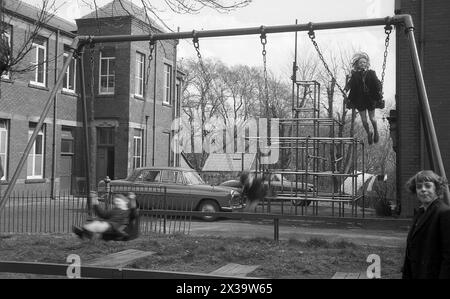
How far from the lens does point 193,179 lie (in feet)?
30.8

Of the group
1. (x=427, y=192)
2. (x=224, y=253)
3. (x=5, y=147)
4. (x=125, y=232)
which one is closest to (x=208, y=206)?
(x=224, y=253)

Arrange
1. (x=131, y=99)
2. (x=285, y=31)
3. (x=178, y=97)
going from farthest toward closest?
(x=178, y=97) < (x=131, y=99) < (x=285, y=31)

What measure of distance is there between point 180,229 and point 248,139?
17.5 feet

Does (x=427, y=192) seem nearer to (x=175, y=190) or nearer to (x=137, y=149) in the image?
(x=175, y=190)

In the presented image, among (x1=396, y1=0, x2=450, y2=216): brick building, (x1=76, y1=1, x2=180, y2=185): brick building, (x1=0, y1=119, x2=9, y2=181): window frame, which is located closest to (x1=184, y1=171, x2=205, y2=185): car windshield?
(x1=76, y1=1, x2=180, y2=185): brick building

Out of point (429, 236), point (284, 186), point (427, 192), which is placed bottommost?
point (429, 236)

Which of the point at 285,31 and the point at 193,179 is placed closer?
the point at 285,31

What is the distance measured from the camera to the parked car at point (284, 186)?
27.5 feet

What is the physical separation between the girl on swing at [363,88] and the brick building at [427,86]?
5.03m

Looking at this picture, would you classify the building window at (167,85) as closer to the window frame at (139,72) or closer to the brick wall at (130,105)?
the brick wall at (130,105)

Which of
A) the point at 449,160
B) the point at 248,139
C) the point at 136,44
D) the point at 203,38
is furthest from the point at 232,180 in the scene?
the point at 449,160

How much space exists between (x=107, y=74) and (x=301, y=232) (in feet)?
21.0

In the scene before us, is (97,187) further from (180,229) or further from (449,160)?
(449,160)
